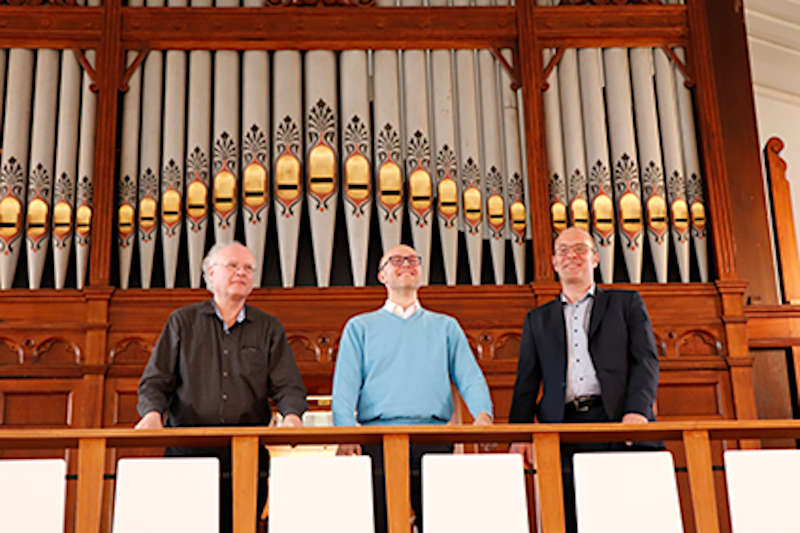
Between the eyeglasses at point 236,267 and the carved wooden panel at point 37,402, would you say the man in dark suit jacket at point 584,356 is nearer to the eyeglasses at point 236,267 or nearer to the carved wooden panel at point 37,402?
the eyeglasses at point 236,267

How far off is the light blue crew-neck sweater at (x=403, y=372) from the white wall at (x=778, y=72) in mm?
3119

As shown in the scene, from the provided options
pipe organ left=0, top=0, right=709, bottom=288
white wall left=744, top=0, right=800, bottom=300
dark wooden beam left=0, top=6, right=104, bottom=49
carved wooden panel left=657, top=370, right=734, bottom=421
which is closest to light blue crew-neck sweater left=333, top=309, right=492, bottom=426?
pipe organ left=0, top=0, right=709, bottom=288

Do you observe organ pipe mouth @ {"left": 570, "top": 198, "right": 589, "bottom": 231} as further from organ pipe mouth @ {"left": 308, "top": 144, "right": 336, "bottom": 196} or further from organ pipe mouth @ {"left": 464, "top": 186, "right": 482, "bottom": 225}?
organ pipe mouth @ {"left": 308, "top": 144, "right": 336, "bottom": 196}

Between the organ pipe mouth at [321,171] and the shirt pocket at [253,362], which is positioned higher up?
the organ pipe mouth at [321,171]

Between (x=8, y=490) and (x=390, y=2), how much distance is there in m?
4.00

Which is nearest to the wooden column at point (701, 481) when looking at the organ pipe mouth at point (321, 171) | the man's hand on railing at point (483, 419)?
the man's hand on railing at point (483, 419)

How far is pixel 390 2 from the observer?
6.09m

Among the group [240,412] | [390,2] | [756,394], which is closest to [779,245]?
[756,394]

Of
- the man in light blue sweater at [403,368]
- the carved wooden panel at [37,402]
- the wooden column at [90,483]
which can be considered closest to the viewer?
the wooden column at [90,483]

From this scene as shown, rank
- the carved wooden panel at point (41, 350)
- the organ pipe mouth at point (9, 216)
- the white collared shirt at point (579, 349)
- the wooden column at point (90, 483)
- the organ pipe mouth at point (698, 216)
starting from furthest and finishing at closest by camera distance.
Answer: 1. the organ pipe mouth at point (698, 216)
2. the organ pipe mouth at point (9, 216)
3. the carved wooden panel at point (41, 350)
4. the white collared shirt at point (579, 349)
5. the wooden column at point (90, 483)

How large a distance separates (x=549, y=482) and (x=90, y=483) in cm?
136

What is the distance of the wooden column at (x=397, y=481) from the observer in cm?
303

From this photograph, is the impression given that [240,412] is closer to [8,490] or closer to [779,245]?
[8,490]

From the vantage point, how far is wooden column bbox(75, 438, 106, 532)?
2967mm
